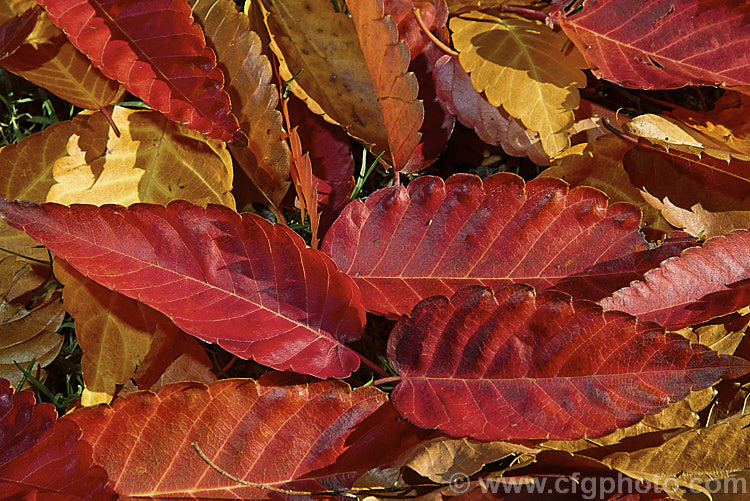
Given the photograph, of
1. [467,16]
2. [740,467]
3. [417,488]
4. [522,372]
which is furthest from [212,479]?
[467,16]

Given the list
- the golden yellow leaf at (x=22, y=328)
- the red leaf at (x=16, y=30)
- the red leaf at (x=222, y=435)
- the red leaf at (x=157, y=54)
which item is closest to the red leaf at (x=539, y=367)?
the red leaf at (x=222, y=435)

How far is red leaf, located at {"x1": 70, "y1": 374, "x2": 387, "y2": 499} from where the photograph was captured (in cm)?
76

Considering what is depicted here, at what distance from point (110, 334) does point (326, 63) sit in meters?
0.48

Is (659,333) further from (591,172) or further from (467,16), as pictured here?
(467,16)

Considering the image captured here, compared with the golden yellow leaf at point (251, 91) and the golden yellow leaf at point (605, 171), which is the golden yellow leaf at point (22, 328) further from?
the golden yellow leaf at point (605, 171)

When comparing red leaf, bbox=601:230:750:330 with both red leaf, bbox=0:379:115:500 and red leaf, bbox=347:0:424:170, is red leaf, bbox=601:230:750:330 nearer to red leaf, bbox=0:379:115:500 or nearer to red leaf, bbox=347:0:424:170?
red leaf, bbox=347:0:424:170

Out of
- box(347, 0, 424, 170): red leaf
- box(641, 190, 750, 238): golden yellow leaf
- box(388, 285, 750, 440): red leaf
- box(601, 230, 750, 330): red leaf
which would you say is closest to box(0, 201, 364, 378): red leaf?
box(388, 285, 750, 440): red leaf

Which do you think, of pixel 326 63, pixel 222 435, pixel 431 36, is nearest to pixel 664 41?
pixel 431 36

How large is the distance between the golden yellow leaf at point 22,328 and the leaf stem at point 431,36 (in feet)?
2.15

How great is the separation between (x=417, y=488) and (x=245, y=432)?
211mm

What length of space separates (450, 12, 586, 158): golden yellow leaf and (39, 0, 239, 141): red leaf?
38cm

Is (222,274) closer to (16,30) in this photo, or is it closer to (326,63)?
(326,63)

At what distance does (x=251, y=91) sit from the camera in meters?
0.91

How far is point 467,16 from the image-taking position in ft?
3.47
